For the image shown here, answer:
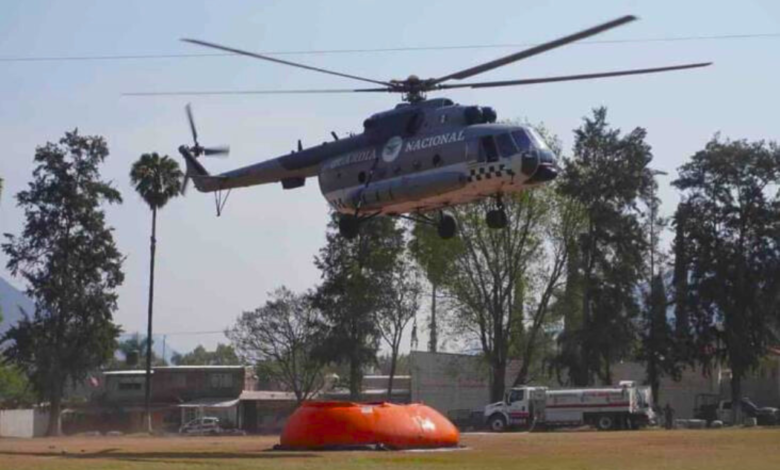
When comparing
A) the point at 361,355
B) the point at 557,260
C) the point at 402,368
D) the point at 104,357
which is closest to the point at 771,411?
the point at 557,260

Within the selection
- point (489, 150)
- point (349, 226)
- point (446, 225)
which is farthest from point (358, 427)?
point (489, 150)

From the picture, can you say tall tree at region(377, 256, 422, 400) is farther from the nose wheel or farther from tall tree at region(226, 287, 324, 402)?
the nose wheel

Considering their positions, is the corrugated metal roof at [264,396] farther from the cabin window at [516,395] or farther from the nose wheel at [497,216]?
the nose wheel at [497,216]

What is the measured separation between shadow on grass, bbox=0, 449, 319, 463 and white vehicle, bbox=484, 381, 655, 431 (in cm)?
3461

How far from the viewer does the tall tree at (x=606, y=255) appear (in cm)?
8094

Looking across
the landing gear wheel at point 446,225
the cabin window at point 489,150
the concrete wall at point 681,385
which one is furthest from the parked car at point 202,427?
the cabin window at point 489,150

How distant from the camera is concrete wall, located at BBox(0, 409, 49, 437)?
79062 millimetres

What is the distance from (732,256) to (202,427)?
109 feet

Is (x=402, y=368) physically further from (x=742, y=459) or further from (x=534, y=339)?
(x=742, y=459)

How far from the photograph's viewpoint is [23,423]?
82.8 meters

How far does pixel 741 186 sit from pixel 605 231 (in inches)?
354

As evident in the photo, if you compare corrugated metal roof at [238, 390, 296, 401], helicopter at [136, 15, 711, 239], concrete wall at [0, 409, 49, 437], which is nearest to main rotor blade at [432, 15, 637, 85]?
helicopter at [136, 15, 711, 239]

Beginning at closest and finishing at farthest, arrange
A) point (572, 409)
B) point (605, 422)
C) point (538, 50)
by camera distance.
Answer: point (538, 50), point (605, 422), point (572, 409)

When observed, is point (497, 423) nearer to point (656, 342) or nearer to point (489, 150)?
point (656, 342)
